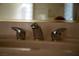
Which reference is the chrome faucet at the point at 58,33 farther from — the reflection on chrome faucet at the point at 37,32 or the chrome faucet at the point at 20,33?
the chrome faucet at the point at 20,33

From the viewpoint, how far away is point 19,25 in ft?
3.35

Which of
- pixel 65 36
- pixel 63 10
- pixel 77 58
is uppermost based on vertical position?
pixel 63 10

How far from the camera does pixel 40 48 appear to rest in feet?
3.32

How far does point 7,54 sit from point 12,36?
0.37 ft

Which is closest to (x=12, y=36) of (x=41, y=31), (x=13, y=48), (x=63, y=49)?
Answer: (x=13, y=48)

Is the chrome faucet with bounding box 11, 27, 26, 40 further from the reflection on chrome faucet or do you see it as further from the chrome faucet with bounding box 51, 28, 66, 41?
the chrome faucet with bounding box 51, 28, 66, 41

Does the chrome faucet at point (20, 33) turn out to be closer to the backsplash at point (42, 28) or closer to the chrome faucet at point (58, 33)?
the backsplash at point (42, 28)

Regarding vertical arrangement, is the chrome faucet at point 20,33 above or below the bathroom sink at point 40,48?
above

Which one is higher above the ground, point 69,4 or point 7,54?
point 69,4

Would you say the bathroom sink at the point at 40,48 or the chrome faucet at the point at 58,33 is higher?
the chrome faucet at the point at 58,33

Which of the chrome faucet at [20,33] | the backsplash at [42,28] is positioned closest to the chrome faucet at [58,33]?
the backsplash at [42,28]

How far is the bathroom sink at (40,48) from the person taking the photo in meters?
1.00

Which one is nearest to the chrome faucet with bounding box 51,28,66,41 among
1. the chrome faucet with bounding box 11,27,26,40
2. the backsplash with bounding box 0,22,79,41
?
the backsplash with bounding box 0,22,79,41

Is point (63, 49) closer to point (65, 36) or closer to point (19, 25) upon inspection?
point (65, 36)
